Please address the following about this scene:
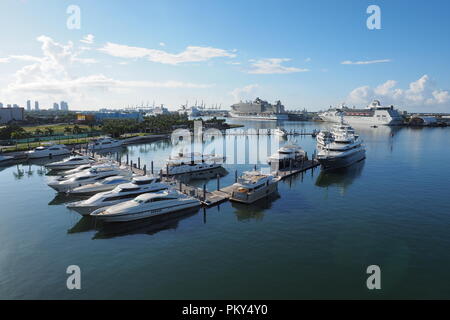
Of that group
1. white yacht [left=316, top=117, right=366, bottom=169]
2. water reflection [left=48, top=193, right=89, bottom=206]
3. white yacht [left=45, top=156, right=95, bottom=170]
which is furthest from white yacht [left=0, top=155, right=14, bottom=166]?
white yacht [left=316, top=117, right=366, bottom=169]

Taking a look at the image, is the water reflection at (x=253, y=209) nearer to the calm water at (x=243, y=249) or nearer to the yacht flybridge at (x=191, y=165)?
the calm water at (x=243, y=249)

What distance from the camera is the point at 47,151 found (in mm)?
64562

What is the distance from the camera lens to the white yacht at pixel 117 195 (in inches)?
1159

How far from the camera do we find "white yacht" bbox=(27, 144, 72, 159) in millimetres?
62438

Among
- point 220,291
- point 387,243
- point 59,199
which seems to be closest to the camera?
point 220,291

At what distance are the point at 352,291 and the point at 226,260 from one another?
899cm

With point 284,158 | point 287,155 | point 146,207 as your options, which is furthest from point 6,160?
point 287,155

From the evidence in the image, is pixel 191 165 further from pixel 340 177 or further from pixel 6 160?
pixel 6 160

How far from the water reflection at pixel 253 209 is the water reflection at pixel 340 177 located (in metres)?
12.5

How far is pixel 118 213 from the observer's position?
1088 inches

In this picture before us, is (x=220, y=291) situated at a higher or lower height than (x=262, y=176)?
lower

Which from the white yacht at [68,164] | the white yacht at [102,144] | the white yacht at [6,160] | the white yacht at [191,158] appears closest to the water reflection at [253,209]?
the white yacht at [191,158]
